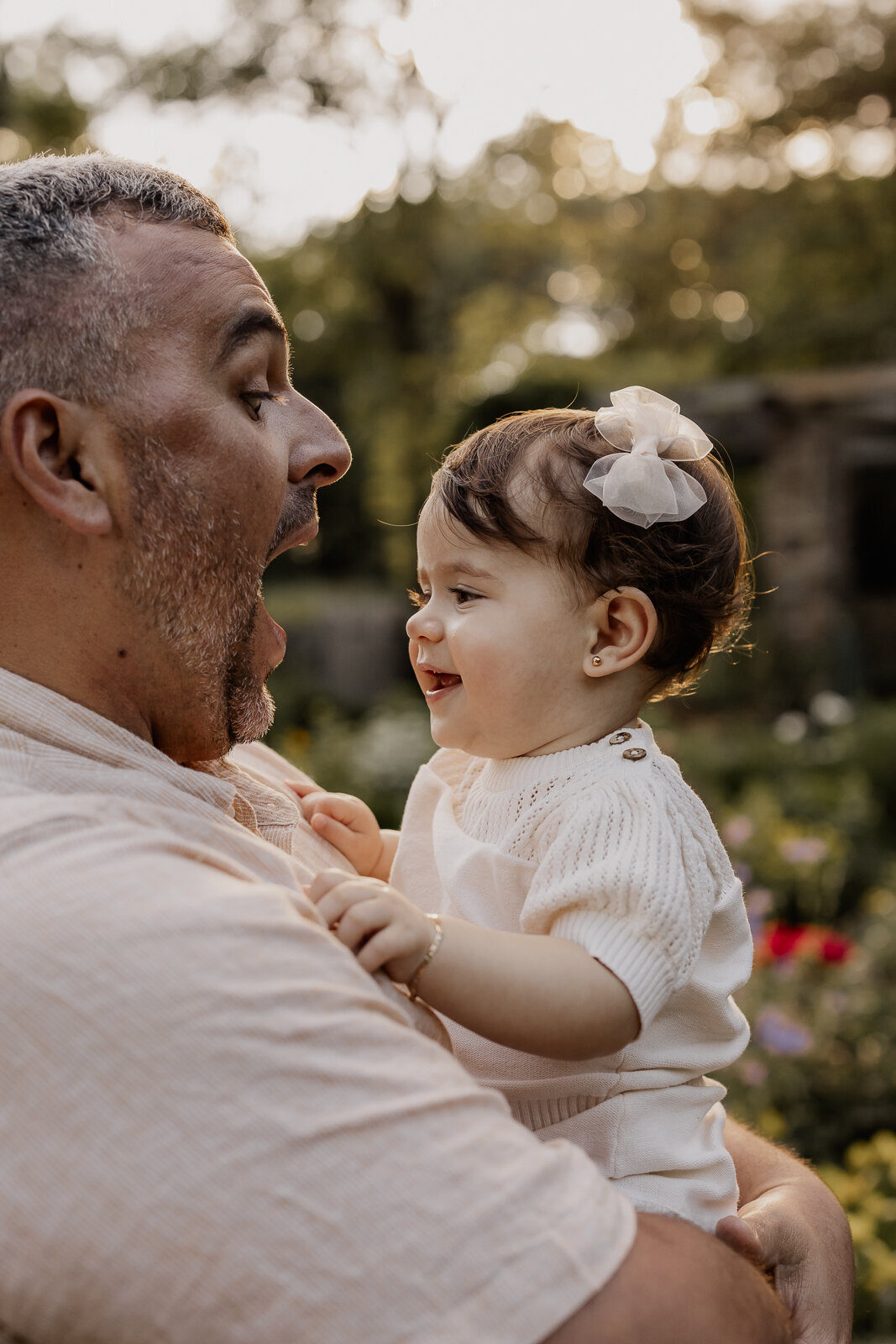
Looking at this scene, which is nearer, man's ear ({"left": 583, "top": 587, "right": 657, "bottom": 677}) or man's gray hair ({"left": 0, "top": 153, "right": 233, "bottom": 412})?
man's gray hair ({"left": 0, "top": 153, "right": 233, "bottom": 412})

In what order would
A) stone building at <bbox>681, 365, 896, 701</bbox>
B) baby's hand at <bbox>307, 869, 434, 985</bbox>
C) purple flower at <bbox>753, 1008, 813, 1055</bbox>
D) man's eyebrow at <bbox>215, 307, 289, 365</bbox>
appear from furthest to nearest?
stone building at <bbox>681, 365, 896, 701</bbox> < purple flower at <bbox>753, 1008, 813, 1055</bbox> < man's eyebrow at <bbox>215, 307, 289, 365</bbox> < baby's hand at <bbox>307, 869, 434, 985</bbox>

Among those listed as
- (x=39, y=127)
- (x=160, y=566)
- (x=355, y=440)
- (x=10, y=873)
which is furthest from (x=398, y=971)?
(x=355, y=440)

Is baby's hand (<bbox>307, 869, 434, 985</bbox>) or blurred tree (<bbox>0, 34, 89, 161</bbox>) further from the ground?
blurred tree (<bbox>0, 34, 89, 161</bbox>)

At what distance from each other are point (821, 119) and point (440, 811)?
1793cm

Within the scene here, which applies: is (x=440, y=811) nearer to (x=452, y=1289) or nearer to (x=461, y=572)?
(x=461, y=572)

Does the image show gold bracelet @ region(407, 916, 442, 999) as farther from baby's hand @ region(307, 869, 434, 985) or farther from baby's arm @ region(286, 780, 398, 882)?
baby's arm @ region(286, 780, 398, 882)

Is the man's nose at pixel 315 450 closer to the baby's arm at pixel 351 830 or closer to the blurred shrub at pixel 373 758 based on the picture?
the baby's arm at pixel 351 830

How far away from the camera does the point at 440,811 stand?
6.37 feet

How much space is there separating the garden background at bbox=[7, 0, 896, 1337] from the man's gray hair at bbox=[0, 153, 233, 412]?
1908mm

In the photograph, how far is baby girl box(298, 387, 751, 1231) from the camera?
147 centimetres

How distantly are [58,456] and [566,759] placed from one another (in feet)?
2.81

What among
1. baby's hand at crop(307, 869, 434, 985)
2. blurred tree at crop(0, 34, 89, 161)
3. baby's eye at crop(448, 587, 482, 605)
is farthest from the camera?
blurred tree at crop(0, 34, 89, 161)

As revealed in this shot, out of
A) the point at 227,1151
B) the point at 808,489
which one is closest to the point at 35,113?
the point at 808,489

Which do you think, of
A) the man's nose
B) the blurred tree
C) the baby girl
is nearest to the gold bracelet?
the baby girl
